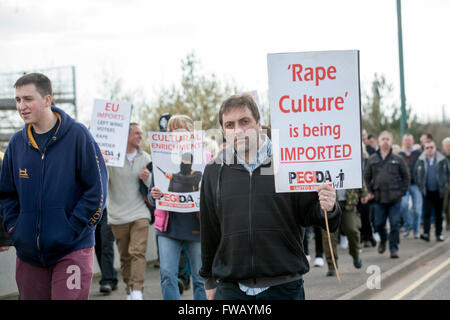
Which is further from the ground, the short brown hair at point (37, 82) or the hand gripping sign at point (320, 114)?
the short brown hair at point (37, 82)

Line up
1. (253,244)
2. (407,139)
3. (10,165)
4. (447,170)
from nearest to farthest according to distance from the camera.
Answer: (253,244) → (10,165) → (447,170) → (407,139)

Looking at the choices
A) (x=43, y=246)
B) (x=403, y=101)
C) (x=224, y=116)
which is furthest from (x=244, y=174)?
(x=403, y=101)

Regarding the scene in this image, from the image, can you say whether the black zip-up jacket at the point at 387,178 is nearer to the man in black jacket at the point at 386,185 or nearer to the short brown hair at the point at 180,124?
→ the man in black jacket at the point at 386,185

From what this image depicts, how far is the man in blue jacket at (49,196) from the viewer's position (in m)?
4.45

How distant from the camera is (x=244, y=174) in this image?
383 centimetres

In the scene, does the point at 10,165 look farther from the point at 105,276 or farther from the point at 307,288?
the point at 307,288

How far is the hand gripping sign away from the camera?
3.82m

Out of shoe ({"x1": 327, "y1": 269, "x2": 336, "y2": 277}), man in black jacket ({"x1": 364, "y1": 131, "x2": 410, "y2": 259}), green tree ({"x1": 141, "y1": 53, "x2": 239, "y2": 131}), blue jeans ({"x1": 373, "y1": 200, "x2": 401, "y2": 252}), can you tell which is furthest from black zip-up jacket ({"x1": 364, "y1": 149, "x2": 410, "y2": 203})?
green tree ({"x1": 141, "y1": 53, "x2": 239, "y2": 131})

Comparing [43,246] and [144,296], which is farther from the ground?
[43,246]

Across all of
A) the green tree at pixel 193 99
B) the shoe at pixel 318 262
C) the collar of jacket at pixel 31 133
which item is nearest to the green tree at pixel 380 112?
the green tree at pixel 193 99

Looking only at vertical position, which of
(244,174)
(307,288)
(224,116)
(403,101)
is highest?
(403,101)

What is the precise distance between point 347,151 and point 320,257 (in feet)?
25.2

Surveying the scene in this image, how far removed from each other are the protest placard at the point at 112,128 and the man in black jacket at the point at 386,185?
224 inches

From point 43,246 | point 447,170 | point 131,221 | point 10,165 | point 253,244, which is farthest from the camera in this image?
point 447,170
